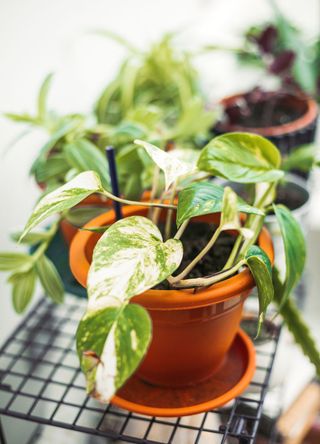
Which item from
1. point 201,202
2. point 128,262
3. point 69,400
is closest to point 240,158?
point 201,202

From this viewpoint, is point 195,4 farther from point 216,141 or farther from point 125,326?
point 125,326

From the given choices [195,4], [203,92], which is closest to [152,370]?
[203,92]

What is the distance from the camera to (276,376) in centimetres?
93

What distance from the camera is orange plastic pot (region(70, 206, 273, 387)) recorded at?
1.92 feet

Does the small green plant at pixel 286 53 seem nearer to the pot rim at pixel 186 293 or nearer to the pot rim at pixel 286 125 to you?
the pot rim at pixel 286 125

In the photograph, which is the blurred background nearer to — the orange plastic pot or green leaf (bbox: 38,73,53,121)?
green leaf (bbox: 38,73,53,121)

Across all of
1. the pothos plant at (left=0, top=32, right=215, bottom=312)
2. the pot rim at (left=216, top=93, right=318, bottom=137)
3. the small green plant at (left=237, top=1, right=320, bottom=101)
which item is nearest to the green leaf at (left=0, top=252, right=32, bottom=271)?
the pothos plant at (left=0, top=32, right=215, bottom=312)

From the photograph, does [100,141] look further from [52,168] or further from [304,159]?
Result: [304,159]

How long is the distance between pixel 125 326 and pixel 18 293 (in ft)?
1.04

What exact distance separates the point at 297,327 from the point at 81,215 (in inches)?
12.1

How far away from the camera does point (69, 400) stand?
0.82 meters

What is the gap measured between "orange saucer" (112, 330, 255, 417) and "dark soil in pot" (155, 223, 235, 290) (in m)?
0.14

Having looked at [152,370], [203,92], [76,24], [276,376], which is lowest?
[276,376]

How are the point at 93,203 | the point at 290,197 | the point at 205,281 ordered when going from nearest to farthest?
the point at 205,281, the point at 93,203, the point at 290,197
